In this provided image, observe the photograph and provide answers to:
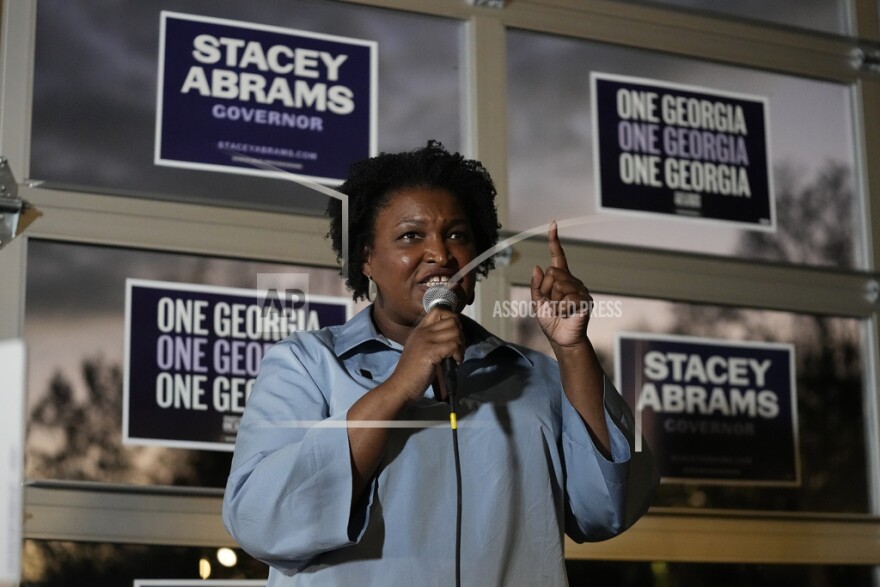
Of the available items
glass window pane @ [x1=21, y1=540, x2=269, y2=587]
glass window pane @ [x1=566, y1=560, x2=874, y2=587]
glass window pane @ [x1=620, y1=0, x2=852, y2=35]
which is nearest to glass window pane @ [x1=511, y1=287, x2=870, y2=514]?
glass window pane @ [x1=566, y1=560, x2=874, y2=587]

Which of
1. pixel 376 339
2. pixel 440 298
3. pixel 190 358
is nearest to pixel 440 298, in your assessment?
pixel 440 298

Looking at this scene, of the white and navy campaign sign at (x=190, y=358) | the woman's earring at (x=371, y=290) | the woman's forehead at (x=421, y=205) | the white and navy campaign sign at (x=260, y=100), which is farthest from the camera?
the white and navy campaign sign at (x=260, y=100)

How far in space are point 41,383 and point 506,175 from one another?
3.93ft

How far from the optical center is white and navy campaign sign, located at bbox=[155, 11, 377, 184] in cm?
280

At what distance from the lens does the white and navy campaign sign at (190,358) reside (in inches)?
104

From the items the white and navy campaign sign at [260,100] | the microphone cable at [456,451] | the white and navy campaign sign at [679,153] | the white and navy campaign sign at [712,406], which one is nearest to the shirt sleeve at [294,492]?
the microphone cable at [456,451]

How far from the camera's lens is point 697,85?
340cm

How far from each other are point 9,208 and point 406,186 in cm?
117

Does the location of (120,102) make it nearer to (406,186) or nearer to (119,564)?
(119,564)

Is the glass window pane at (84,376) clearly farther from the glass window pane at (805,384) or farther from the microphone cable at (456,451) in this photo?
the microphone cable at (456,451)

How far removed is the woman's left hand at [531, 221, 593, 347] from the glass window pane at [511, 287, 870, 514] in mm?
1448

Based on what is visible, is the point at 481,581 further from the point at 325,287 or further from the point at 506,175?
the point at 506,175

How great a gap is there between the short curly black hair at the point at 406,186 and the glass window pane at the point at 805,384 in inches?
48.2

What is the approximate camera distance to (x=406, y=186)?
71.1 inches
